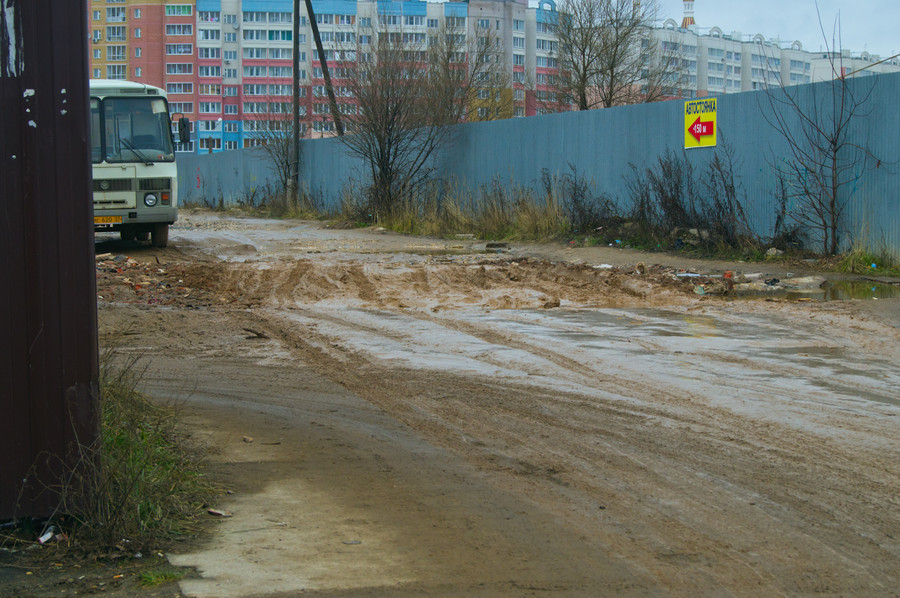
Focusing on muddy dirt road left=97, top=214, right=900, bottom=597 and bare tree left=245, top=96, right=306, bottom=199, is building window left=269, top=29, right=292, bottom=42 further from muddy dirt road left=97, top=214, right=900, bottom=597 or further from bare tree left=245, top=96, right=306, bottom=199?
muddy dirt road left=97, top=214, right=900, bottom=597

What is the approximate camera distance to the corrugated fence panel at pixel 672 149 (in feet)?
44.2

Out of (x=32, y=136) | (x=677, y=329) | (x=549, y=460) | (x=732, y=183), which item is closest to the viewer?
(x=32, y=136)

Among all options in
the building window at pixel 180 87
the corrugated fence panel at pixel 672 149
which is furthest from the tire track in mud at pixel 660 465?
the building window at pixel 180 87

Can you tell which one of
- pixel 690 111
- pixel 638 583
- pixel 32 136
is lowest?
pixel 638 583

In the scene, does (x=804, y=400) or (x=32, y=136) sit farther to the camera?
(x=804, y=400)

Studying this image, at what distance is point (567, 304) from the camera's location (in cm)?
1082

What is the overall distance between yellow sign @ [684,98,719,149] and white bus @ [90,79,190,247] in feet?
29.3

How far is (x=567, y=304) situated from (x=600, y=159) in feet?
30.6

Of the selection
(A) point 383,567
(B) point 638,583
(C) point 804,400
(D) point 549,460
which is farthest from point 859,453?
(A) point 383,567

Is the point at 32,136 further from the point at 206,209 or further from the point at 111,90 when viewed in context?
the point at 206,209

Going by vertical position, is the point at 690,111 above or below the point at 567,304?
above

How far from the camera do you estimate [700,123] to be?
16.9 m

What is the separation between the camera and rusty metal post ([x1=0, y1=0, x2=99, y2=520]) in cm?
359

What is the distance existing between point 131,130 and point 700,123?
1014 centimetres
